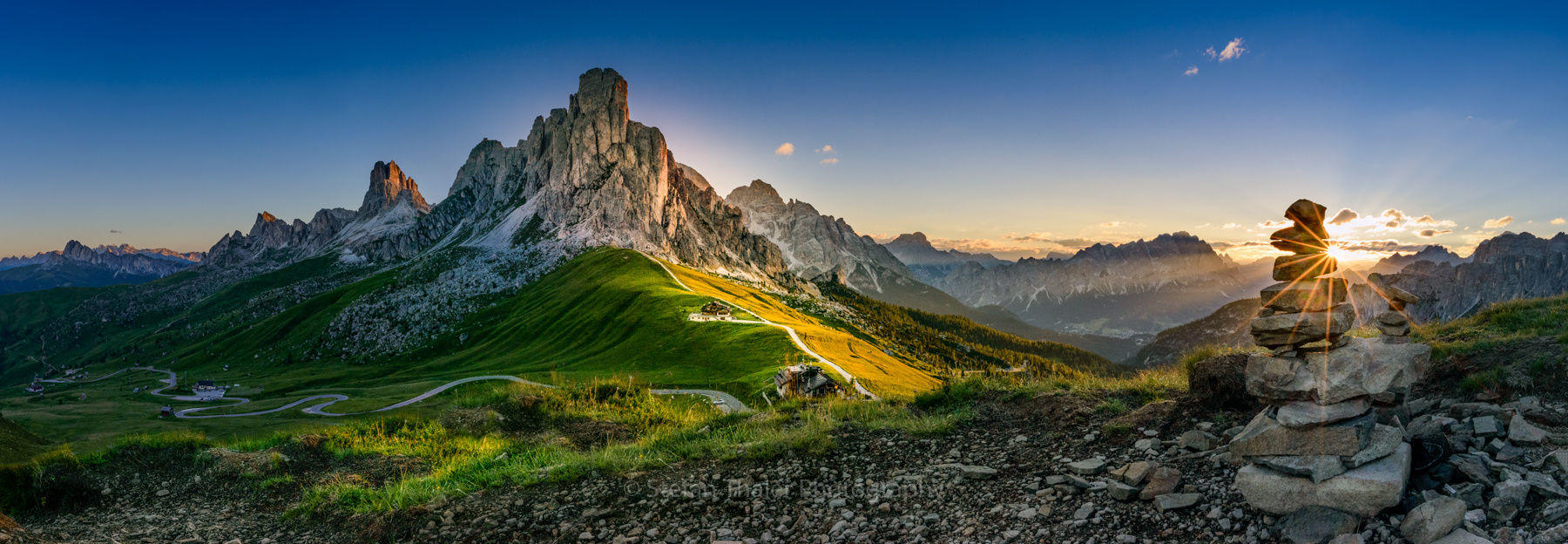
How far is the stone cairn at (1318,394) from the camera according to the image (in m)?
7.69

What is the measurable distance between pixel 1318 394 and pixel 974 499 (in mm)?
5546

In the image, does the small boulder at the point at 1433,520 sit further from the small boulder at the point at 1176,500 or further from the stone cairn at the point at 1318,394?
the small boulder at the point at 1176,500

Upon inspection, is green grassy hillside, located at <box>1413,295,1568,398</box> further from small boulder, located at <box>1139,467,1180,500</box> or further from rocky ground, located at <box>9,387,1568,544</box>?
small boulder, located at <box>1139,467,1180,500</box>

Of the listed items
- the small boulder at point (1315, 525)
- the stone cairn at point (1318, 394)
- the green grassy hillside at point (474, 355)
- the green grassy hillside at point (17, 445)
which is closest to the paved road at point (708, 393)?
the green grassy hillside at point (474, 355)

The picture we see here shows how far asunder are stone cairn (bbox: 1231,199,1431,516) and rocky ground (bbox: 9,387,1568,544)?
13.9 inches

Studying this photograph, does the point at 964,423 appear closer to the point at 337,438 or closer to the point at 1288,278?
the point at 1288,278

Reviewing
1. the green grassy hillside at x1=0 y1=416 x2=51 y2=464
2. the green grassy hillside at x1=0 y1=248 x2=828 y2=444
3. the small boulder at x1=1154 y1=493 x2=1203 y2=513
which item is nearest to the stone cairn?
the small boulder at x1=1154 y1=493 x2=1203 y2=513

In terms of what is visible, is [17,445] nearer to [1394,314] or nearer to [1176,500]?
Result: [1176,500]

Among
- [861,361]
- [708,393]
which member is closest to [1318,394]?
[708,393]

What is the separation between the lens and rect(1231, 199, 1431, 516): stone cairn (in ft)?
25.2

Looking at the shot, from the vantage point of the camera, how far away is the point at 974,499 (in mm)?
9938

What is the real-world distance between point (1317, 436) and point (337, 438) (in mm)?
23817

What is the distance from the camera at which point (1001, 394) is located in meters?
16.5

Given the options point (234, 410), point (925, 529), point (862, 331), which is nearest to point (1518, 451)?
point (925, 529)
